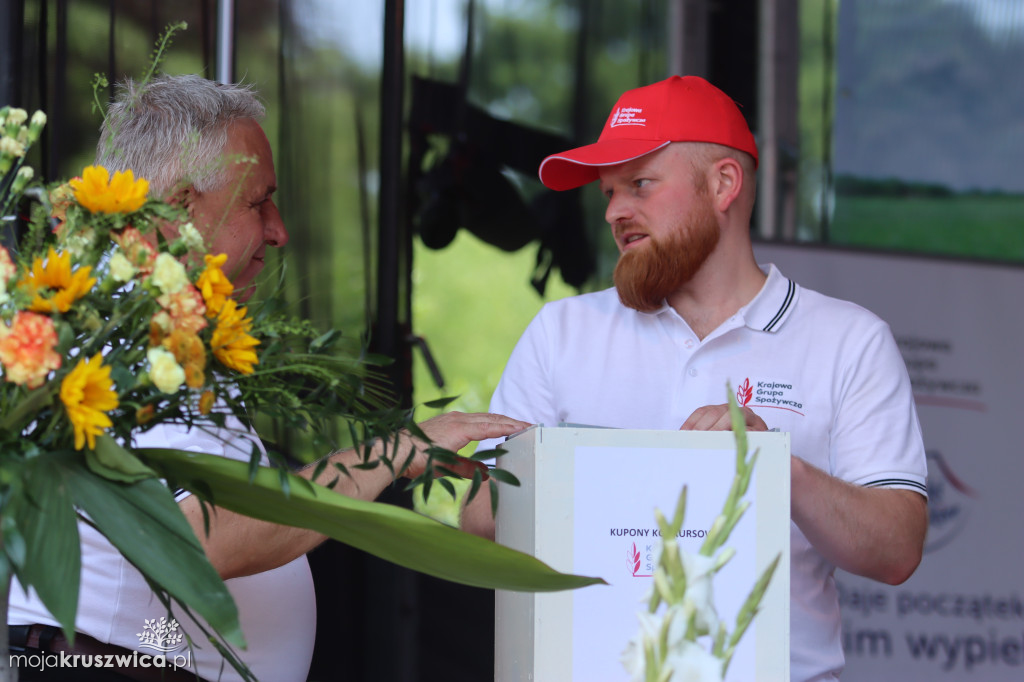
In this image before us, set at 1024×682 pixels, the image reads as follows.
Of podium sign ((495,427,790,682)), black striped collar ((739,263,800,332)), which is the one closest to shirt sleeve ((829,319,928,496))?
black striped collar ((739,263,800,332))

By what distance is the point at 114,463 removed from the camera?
84 centimetres

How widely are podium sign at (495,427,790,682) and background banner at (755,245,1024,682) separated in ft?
7.35

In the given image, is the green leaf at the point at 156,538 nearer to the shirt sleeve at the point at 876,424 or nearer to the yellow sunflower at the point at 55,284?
the yellow sunflower at the point at 55,284

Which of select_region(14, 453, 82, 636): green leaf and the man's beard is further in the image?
the man's beard

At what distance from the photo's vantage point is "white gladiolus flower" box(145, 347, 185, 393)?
789 mm

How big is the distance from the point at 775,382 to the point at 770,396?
30 millimetres

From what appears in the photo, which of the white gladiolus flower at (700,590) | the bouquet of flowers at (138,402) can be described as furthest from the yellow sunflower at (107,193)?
the white gladiolus flower at (700,590)

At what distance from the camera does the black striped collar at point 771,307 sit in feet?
6.26

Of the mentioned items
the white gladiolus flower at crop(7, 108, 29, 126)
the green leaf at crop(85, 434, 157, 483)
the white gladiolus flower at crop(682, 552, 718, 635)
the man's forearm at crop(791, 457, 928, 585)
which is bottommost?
the man's forearm at crop(791, 457, 928, 585)

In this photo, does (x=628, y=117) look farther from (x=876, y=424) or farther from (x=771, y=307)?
(x=876, y=424)

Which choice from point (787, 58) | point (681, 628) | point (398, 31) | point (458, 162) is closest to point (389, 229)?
point (458, 162)

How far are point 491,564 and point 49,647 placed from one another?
0.82 m

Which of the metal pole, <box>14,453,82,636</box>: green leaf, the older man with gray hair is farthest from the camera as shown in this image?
the metal pole

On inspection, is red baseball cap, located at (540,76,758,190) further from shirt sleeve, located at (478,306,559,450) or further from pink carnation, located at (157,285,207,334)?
pink carnation, located at (157,285,207,334)
